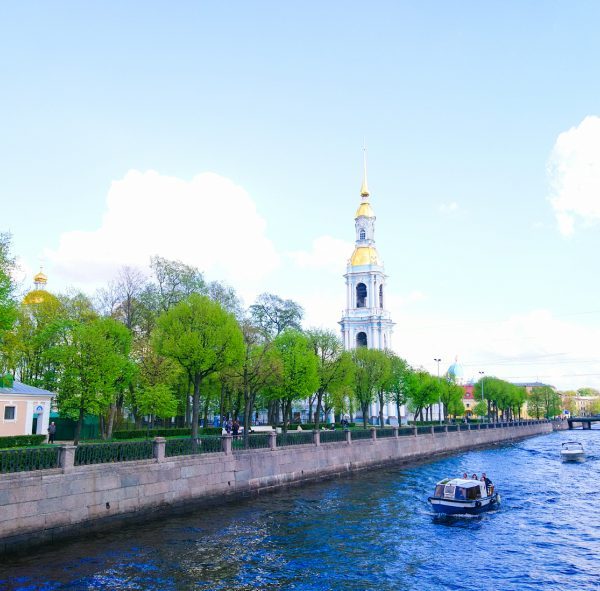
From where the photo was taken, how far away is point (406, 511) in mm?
30281

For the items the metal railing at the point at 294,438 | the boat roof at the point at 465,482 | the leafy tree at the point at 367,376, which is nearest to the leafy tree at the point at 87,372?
the metal railing at the point at 294,438

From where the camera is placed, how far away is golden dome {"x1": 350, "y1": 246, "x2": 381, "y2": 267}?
4271 inches

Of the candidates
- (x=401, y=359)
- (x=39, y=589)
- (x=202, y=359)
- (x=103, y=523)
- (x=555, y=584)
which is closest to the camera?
(x=39, y=589)

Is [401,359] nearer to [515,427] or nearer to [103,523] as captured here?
[515,427]

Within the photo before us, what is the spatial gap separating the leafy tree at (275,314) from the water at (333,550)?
161ft

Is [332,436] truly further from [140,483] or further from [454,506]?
[140,483]

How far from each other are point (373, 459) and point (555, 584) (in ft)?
99.1

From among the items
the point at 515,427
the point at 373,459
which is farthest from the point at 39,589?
the point at 515,427

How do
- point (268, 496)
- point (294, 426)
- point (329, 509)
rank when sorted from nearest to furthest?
point (329, 509)
point (268, 496)
point (294, 426)

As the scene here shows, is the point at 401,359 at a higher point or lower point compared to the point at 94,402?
higher

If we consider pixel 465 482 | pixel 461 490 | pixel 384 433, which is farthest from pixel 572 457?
pixel 461 490

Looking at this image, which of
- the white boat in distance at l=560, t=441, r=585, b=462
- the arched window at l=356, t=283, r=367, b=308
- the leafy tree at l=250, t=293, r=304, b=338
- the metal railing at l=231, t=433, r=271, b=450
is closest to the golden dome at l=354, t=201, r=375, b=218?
the arched window at l=356, t=283, r=367, b=308

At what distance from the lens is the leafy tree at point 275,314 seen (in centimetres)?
8319

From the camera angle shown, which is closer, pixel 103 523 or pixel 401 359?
pixel 103 523
